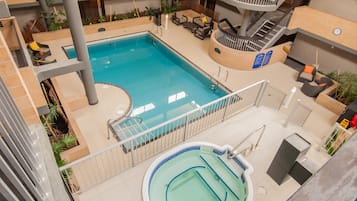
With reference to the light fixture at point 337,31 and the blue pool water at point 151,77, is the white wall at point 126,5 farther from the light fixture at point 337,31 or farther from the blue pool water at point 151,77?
the light fixture at point 337,31

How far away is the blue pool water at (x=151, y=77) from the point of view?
8531 millimetres

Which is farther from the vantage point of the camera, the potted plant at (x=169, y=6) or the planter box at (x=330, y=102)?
the potted plant at (x=169, y=6)

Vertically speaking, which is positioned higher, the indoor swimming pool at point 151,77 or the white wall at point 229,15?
the white wall at point 229,15

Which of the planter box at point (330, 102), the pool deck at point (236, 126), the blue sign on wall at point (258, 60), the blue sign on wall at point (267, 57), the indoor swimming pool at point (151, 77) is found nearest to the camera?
the pool deck at point (236, 126)

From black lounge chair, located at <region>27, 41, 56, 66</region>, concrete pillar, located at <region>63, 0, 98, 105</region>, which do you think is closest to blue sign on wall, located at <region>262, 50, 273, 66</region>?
concrete pillar, located at <region>63, 0, 98, 105</region>

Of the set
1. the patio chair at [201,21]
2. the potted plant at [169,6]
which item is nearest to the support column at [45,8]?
the potted plant at [169,6]

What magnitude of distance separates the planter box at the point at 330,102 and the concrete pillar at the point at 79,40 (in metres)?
8.38

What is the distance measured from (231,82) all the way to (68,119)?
6.38 m

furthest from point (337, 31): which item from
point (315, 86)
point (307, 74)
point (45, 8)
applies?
point (45, 8)

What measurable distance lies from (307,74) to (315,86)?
3.71ft

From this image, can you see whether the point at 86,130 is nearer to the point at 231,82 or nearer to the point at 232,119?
the point at 232,119

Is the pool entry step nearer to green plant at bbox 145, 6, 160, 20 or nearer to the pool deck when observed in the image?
the pool deck

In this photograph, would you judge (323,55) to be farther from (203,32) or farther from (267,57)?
(203,32)

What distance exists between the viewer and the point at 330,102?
806cm
